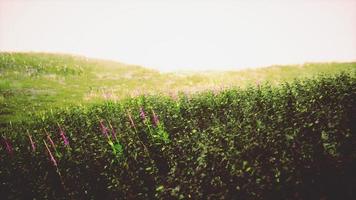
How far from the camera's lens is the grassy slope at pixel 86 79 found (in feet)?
70.2

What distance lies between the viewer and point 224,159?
6.92 meters

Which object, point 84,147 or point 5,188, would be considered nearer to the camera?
point 5,188

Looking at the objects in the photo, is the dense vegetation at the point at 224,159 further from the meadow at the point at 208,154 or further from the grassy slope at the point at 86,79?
the grassy slope at the point at 86,79

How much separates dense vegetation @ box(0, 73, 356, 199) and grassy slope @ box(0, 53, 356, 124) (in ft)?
29.6

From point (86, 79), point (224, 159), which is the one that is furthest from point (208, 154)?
point (86, 79)

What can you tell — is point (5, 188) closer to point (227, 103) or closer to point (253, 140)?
point (253, 140)

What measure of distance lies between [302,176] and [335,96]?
203 inches

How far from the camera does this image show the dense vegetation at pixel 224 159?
20.2 ft

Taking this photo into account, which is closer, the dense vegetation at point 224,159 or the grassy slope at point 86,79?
the dense vegetation at point 224,159

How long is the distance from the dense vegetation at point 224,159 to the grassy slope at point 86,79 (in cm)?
901

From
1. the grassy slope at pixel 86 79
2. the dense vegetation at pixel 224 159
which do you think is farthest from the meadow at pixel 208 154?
the grassy slope at pixel 86 79

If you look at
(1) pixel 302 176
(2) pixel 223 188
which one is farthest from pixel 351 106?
(2) pixel 223 188

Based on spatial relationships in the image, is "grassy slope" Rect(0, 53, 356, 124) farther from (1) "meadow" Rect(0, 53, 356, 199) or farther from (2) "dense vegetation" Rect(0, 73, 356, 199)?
(2) "dense vegetation" Rect(0, 73, 356, 199)

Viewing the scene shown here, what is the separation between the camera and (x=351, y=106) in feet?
29.0
